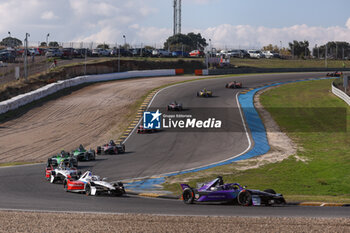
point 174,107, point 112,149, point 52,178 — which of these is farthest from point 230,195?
point 174,107

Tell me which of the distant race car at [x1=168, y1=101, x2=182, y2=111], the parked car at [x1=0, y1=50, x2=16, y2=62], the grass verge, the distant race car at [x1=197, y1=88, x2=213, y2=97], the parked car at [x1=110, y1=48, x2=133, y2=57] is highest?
the parked car at [x1=110, y1=48, x2=133, y2=57]

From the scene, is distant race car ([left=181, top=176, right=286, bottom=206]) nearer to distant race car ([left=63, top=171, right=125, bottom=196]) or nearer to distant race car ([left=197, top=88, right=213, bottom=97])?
distant race car ([left=63, top=171, right=125, bottom=196])

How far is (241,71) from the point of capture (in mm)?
84188

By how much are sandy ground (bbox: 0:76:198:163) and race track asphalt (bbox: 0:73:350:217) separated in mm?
3577

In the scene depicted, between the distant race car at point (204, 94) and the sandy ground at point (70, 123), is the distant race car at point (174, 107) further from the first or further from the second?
the distant race car at point (204, 94)

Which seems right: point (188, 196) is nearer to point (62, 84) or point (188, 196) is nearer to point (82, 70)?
point (62, 84)

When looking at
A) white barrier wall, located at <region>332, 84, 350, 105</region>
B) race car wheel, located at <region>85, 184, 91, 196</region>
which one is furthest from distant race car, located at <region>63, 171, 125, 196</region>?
white barrier wall, located at <region>332, 84, 350, 105</region>

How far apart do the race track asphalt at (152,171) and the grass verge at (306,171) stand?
→ 8.91ft

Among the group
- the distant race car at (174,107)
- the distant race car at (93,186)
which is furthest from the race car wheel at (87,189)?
the distant race car at (174,107)

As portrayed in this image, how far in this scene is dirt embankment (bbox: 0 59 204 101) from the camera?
56219 millimetres

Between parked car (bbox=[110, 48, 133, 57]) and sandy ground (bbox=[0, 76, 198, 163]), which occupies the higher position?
parked car (bbox=[110, 48, 133, 57])

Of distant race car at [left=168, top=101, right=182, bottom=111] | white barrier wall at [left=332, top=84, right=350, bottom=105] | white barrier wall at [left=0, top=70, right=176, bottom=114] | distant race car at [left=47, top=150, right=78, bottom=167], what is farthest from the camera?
white barrier wall at [left=332, top=84, right=350, bottom=105]

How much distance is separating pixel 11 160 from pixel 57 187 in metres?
10.6

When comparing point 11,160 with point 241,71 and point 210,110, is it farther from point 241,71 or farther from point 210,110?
point 241,71
